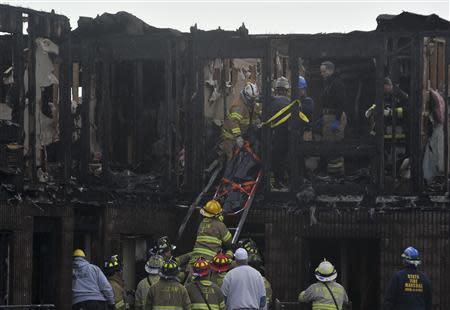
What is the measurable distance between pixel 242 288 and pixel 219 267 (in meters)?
1.18

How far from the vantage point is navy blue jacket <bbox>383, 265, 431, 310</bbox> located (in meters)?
22.6

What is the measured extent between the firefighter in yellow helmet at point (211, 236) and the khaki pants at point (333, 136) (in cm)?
410

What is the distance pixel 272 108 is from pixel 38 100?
4.36 meters

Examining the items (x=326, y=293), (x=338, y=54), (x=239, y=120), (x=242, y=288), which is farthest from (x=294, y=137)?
(x=242, y=288)

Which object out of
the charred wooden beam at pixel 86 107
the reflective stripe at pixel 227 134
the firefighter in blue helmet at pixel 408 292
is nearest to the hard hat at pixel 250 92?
the reflective stripe at pixel 227 134

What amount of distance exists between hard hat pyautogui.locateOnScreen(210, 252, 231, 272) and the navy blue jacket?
8.76ft

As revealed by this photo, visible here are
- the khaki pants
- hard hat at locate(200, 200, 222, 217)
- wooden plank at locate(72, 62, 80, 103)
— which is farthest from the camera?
wooden plank at locate(72, 62, 80, 103)

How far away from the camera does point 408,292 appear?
2258 cm

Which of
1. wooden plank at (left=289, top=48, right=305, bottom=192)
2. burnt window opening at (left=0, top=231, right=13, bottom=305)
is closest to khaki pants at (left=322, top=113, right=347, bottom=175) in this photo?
wooden plank at (left=289, top=48, right=305, bottom=192)

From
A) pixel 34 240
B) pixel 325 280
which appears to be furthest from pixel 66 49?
pixel 325 280

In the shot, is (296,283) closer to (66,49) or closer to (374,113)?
(374,113)

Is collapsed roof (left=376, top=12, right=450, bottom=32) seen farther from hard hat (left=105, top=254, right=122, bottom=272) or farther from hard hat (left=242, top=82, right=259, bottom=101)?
hard hat (left=105, top=254, right=122, bottom=272)

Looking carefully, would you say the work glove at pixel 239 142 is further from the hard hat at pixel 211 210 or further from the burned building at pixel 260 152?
the hard hat at pixel 211 210

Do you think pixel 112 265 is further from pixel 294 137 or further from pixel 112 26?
pixel 112 26
